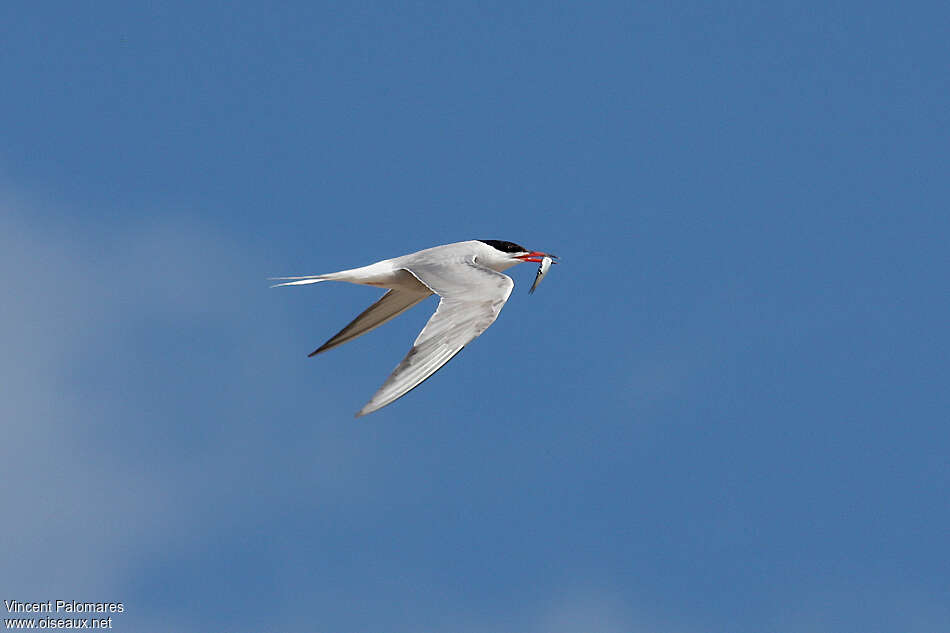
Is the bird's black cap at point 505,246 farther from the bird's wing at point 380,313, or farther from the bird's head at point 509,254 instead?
the bird's wing at point 380,313

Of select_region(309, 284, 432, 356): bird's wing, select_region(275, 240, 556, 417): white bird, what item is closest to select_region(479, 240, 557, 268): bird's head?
select_region(275, 240, 556, 417): white bird

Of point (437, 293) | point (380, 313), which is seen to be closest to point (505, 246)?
point (380, 313)

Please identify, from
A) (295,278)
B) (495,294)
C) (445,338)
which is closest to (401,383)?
(445,338)

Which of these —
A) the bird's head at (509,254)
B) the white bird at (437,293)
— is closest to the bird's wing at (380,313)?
the white bird at (437,293)

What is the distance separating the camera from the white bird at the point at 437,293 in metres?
11.1

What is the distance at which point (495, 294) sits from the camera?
1261cm

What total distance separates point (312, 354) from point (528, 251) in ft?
11.1

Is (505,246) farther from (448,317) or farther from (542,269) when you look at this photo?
(448,317)

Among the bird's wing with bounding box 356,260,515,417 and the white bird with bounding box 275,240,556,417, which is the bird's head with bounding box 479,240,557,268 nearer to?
the white bird with bounding box 275,240,556,417

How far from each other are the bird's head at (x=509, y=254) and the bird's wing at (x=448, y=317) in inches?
59.5

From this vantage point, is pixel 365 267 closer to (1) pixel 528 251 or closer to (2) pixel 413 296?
(2) pixel 413 296

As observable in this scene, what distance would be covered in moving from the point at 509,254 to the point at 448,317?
3.88m

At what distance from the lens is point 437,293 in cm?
1288

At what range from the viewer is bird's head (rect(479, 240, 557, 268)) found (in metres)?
15.6
